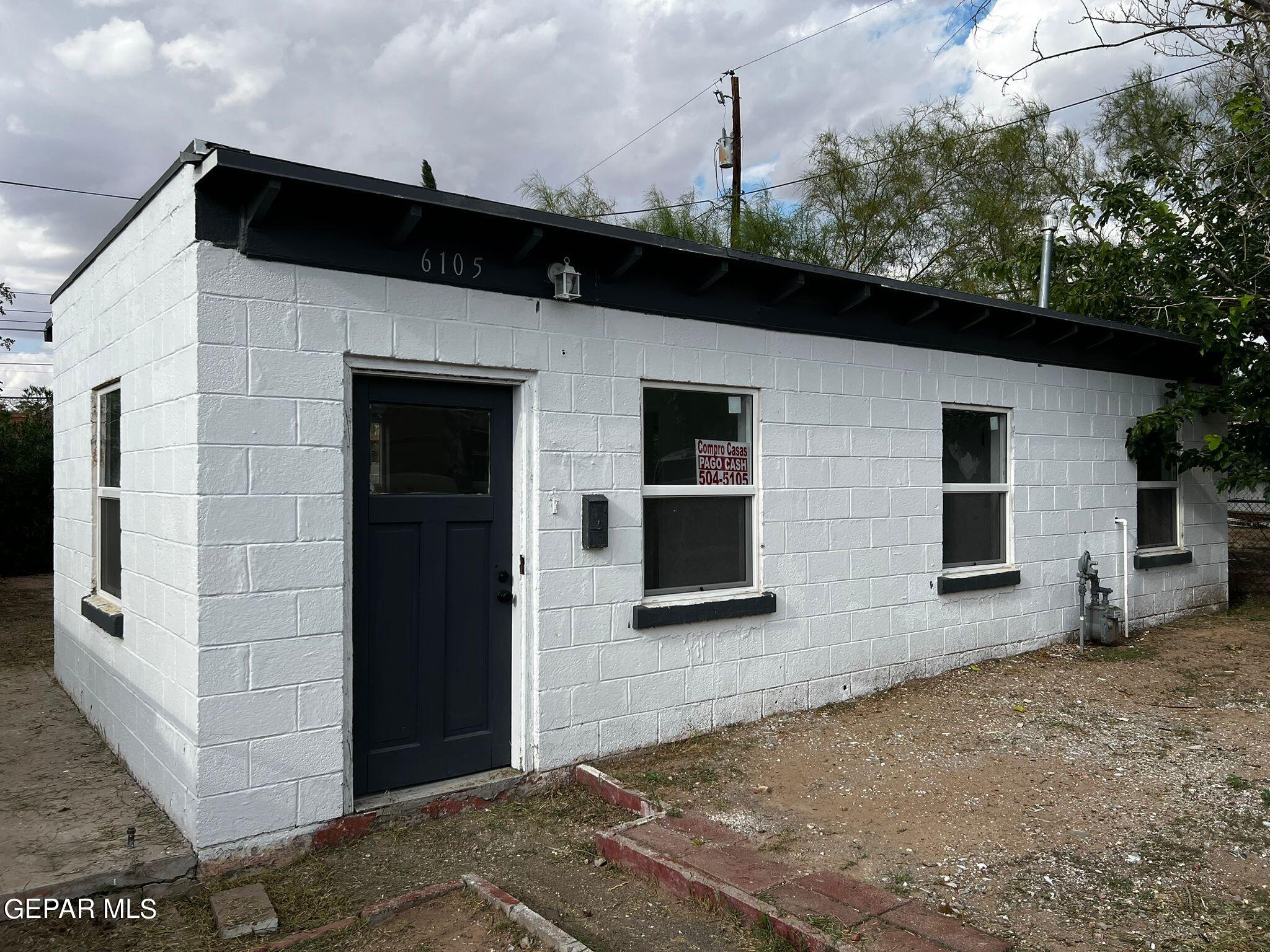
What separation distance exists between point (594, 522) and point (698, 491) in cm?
97

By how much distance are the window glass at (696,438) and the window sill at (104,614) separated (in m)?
3.42

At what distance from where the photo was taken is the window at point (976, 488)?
802cm

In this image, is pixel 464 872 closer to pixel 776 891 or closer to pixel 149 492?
pixel 776 891

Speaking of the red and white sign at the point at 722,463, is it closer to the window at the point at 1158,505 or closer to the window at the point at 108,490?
the window at the point at 108,490

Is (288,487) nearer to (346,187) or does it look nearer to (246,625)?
(246,625)

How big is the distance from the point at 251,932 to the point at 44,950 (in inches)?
31.5

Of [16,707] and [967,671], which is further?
[967,671]

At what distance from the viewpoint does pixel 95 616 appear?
19.9ft

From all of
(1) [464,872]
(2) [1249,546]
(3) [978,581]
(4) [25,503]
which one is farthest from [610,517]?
(4) [25,503]

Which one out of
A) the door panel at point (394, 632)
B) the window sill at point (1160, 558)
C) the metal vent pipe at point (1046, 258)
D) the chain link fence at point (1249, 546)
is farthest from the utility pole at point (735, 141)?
the door panel at point (394, 632)

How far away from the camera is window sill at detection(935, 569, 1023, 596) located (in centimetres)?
773

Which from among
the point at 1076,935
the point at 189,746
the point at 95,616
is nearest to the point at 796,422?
the point at 1076,935

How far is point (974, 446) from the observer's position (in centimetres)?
826

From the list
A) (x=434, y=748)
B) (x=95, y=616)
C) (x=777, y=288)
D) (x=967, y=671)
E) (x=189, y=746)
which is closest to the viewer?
(x=189, y=746)
